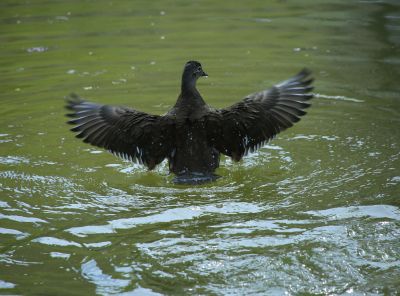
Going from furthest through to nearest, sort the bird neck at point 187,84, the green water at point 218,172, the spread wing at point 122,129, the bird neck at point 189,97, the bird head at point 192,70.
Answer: the bird head at point 192,70, the bird neck at point 187,84, the bird neck at point 189,97, the spread wing at point 122,129, the green water at point 218,172

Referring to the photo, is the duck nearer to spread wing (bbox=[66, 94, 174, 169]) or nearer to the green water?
spread wing (bbox=[66, 94, 174, 169])

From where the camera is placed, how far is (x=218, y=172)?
25.8 ft

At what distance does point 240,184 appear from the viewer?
7301 mm

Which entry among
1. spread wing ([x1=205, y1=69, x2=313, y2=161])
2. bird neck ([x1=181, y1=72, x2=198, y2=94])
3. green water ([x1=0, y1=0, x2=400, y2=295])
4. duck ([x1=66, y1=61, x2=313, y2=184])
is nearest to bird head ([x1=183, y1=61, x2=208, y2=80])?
bird neck ([x1=181, y1=72, x2=198, y2=94])

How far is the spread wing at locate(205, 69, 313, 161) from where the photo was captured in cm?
764

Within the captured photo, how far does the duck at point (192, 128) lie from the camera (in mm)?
7605

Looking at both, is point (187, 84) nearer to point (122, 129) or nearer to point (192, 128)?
point (192, 128)

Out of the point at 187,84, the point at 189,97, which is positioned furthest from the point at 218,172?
the point at 187,84

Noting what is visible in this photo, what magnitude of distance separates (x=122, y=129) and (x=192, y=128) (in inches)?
29.2

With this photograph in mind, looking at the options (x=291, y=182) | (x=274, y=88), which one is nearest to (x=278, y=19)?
(x=274, y=88)

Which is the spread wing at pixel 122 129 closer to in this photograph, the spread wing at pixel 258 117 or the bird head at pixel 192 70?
the spread wing at pixel 258 117

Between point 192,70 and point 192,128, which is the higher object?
point 192,70

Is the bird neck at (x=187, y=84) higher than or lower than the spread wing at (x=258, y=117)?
higher

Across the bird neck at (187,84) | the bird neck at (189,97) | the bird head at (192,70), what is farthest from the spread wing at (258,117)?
the bird head at (192,70)
